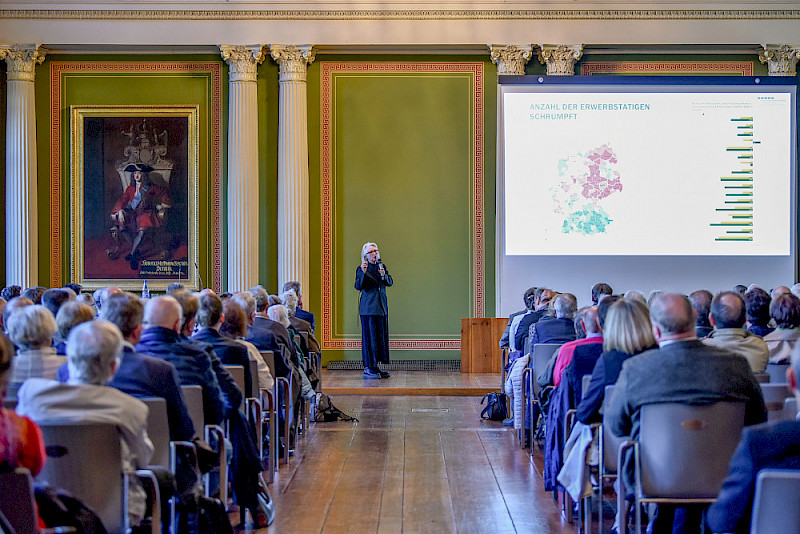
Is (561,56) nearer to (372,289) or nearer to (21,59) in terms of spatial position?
(372,289)

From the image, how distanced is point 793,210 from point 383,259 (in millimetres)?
4544

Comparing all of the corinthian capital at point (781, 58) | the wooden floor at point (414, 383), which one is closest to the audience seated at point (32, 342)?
the wooden floor at point (414, 383)

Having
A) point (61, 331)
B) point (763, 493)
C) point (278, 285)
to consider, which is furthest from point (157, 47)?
point (763, 493)

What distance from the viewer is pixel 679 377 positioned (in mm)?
2957

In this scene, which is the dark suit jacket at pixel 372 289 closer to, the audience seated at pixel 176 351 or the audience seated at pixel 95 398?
the audience seated at pixel 176 351

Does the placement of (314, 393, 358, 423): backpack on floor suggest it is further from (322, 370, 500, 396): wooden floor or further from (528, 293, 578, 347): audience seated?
(528, 293, 578, 347): audience seated

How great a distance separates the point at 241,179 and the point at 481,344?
3.34 meters

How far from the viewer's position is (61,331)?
3.90 meters

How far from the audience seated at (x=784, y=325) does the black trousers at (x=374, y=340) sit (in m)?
5.43

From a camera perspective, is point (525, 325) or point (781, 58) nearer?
point (525, 325)

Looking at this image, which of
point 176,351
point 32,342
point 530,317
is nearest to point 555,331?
point 530,317

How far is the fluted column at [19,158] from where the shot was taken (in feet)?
34.1

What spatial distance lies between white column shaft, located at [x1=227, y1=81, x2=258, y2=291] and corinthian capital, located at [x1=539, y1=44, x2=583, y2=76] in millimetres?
3381

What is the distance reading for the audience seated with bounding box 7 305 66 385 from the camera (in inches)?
129
